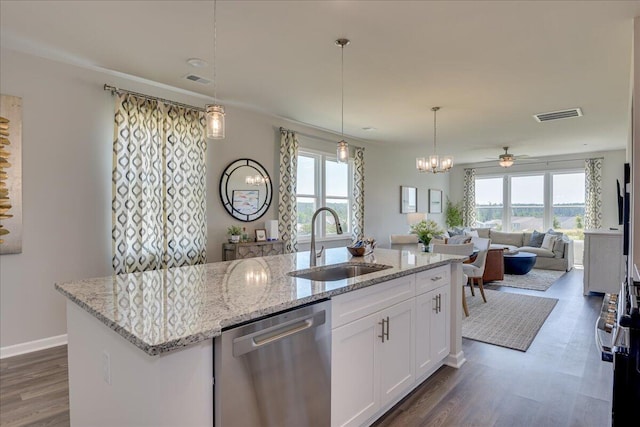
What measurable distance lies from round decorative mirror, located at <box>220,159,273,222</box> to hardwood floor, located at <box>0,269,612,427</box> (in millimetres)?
2366

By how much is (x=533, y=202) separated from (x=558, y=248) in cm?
197

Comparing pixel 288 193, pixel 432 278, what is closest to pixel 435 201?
pixel 288 193

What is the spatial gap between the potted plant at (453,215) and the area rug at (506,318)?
16.5 feet

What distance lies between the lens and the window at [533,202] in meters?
8.70

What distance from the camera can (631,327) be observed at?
1.08 metres

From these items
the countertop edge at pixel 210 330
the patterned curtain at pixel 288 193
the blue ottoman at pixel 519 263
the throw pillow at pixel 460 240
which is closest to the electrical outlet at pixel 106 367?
the countertop edge at pixel 210 330

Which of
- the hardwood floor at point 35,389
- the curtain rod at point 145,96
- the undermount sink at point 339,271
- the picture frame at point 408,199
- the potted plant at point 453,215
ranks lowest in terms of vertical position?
the hardwood floor at point 35,389

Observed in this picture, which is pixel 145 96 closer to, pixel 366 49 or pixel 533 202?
pixel 366 49

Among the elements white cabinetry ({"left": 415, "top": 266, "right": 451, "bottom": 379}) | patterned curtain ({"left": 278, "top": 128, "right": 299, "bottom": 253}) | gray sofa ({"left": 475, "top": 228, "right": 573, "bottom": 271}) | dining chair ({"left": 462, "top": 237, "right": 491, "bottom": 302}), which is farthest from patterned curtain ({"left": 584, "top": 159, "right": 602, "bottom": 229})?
white cabinetry ({"left": 415, "top": 266, "right": 451, "bottom": 379})

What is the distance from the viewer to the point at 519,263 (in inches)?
277

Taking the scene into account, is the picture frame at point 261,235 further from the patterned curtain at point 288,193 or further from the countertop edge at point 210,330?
the countertop edge at point 210,330

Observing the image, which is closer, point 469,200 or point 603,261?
point 603,261

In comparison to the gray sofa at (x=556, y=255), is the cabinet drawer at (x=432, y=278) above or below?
above

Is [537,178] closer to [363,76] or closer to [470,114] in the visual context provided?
[470,114]
